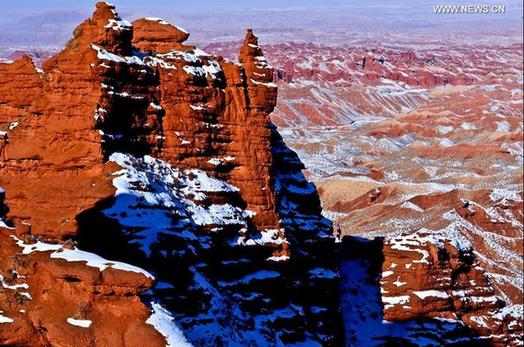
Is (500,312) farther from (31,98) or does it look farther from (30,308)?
(30,308)

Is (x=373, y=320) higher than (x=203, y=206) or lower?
lower

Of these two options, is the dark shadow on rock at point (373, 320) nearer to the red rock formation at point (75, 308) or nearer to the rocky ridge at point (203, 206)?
the rocky ridge at point (203, 206)

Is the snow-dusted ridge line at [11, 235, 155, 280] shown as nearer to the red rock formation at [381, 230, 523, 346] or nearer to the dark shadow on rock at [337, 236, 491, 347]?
the dark shadow on rock at [337, 236, 491, 347]

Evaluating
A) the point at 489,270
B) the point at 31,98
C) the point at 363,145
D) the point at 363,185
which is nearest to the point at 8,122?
the point at 31,98

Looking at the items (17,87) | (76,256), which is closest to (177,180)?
(17,87)
